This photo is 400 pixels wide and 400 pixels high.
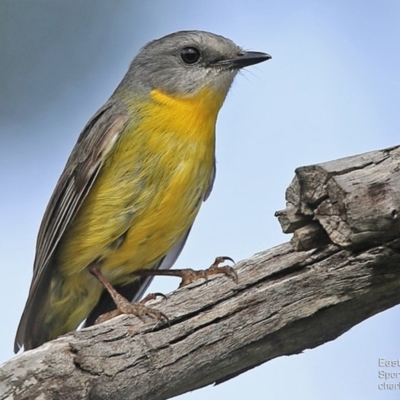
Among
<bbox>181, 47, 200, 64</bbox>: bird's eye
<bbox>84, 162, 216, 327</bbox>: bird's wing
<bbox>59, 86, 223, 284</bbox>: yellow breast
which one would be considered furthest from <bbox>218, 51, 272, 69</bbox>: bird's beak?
<bbox>84, 162, 216, 327</bbox>: bird's wing

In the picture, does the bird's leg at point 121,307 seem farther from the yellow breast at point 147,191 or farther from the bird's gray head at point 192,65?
the bird's gray head at point 192,65

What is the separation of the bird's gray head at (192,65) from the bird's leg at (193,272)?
3.63 feet

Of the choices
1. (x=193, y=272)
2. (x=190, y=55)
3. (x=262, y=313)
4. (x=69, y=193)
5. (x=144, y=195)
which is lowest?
(x=262, y=313)

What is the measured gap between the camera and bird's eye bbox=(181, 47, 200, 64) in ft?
17.3

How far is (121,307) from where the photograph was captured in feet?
14.8

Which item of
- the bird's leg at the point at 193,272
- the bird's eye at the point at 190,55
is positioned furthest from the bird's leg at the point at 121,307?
the bird's eye at the point at 190,55

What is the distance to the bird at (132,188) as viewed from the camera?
468cm

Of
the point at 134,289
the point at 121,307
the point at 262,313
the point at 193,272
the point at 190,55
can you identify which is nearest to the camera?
the point at 262,313

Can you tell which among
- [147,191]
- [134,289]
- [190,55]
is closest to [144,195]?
[147,191]

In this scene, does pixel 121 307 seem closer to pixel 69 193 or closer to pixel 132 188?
pixel 132 188

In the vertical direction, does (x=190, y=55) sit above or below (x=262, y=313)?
above

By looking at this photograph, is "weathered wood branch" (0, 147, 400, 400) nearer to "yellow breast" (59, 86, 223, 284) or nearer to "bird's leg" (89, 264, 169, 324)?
"bird's leg" (89, 264, 169, 324)

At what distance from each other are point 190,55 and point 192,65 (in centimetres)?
8

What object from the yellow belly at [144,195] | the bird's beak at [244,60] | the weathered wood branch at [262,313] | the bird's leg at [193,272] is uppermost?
the bird's beak at [244,60]
